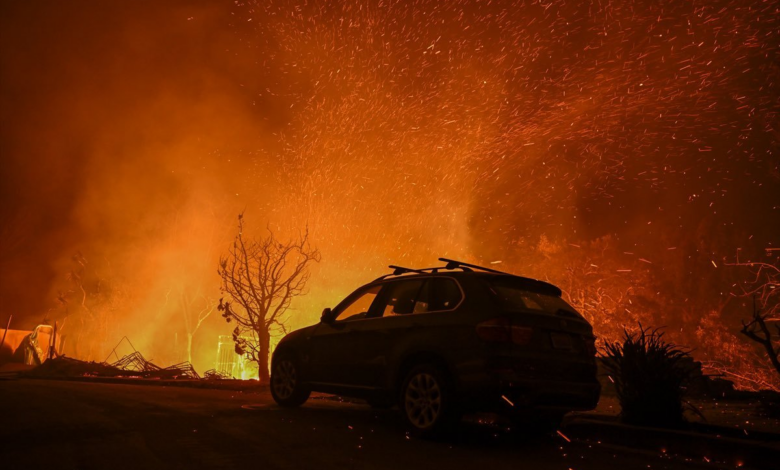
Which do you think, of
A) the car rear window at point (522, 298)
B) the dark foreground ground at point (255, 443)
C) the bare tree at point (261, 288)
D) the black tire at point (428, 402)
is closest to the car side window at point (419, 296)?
the car rear window at point (522, 298)

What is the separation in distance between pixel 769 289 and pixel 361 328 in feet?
86.0

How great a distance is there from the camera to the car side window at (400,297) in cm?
692

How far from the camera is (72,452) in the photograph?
4.99 meters

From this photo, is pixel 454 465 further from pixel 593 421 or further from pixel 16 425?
pixel 16 425

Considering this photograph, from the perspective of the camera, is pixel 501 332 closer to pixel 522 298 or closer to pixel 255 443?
pixel 522 298

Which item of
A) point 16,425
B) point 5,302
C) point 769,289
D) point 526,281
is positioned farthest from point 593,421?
point 5,302

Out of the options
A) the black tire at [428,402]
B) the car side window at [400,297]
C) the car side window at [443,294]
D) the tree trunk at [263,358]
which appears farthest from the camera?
the tree trunk at [263,358]

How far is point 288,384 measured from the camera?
820cm

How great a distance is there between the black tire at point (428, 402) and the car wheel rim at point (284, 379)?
2201mm

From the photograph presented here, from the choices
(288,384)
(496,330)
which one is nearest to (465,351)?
(496,330)

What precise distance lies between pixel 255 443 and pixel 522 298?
115 inches

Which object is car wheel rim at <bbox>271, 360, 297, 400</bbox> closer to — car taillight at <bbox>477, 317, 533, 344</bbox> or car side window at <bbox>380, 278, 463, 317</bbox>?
car side window at <bbox>380, 278, 463, 317</bbox>

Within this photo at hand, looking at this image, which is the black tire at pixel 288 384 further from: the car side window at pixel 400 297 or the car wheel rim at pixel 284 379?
the car side window at pixel 400 297

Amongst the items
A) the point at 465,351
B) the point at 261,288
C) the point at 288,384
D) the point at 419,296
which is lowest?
the point at 288,384
